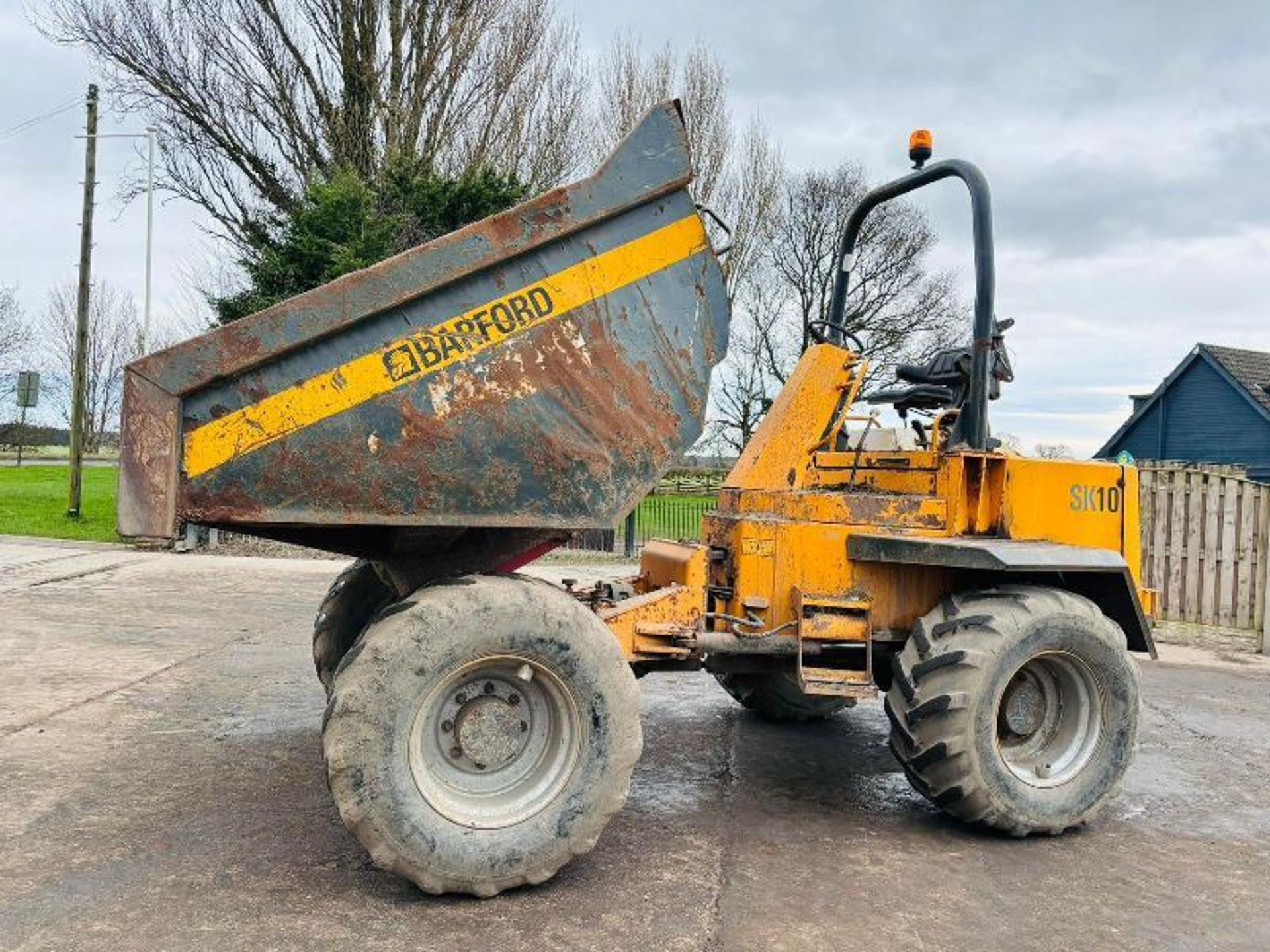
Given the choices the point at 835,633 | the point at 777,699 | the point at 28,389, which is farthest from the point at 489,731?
the point at 28,389

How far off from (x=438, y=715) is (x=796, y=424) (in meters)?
2.49

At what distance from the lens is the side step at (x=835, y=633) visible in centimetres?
492

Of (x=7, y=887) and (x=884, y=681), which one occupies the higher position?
(x=884, y=681)

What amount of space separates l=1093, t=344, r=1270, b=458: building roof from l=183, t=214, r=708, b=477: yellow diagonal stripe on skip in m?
25.5

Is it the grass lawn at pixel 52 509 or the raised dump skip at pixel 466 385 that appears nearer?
the raised dump skip at pixel 466 385

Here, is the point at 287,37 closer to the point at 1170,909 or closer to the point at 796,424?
the point at 796,424

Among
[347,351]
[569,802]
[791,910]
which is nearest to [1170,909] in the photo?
[791,910]

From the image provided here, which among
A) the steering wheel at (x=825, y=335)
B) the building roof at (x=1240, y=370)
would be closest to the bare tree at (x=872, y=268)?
the building roof at (x=1240, y=370)

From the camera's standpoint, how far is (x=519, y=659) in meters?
3.94

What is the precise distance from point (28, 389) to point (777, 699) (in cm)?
2212

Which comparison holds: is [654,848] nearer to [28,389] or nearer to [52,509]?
[52,509]

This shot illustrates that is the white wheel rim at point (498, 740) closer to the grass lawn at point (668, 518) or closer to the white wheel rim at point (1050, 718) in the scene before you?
the white wheel rim at point (1050, 718)

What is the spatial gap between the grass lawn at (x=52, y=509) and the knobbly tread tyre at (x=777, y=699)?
328 inches

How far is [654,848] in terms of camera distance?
4.45m
